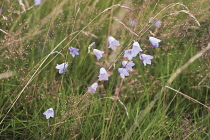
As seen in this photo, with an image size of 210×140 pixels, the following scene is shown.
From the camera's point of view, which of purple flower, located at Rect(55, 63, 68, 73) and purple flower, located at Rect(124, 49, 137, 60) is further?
purple flower, located at Rect(55, 63, 68, 73)

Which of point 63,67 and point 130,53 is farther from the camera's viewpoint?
point 63,67

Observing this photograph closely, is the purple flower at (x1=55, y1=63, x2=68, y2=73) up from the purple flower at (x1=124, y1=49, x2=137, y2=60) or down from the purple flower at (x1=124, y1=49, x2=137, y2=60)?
down

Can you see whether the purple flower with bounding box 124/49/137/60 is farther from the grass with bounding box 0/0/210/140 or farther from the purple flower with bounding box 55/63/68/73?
the purple flower with bounding box 55/63/68/73

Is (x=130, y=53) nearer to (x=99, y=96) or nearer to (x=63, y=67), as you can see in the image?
(x=63, y=67)

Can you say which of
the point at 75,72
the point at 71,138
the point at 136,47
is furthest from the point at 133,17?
the point at 71,138

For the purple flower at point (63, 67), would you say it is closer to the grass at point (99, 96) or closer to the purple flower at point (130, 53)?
the grass at point (99, 96)

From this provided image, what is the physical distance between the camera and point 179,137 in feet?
6.51

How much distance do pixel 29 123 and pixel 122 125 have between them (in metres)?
0.63

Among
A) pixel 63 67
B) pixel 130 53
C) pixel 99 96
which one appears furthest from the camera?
pixel 99 96

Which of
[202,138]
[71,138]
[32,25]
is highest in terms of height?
[32,25]

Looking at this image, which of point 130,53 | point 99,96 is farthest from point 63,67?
point 99,96

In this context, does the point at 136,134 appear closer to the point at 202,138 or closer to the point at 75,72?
the point at 202,138

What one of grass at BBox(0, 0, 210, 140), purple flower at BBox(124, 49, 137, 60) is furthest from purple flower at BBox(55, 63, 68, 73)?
purple flower at BBox(124, 49, 137, 60)

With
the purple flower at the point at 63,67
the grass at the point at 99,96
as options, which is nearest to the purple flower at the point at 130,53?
the grass at the point at 99,96
